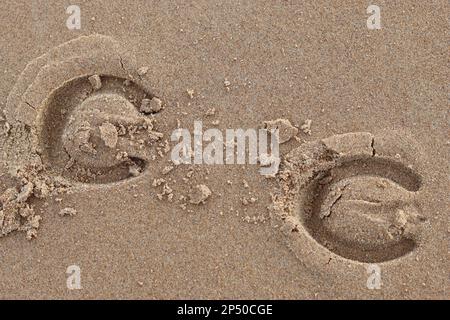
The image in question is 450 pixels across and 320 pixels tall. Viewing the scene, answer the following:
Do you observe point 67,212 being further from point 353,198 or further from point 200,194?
point 353,198

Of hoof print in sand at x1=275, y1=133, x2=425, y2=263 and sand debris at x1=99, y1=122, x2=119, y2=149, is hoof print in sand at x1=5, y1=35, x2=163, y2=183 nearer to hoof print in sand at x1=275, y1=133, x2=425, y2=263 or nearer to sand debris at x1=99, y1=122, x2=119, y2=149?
sand debris at x1=99, y1=122, x2=119, y2=149

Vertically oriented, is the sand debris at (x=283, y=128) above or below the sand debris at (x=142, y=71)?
below

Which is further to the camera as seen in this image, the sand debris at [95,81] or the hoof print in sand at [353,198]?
the sand debris at [95,81]

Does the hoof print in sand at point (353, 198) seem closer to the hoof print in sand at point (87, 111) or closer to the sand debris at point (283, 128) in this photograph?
the sand debris at point (283, 128)

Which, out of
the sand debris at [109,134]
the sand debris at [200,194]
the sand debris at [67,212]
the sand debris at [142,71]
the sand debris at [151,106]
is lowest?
the sand debris at [67,212]

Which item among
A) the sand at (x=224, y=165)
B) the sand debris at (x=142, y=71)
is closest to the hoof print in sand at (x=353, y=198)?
the sand at (x=224, y=165)

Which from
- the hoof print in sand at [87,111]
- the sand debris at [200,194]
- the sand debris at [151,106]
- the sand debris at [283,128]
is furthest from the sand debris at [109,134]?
the sand debris at [283,128]

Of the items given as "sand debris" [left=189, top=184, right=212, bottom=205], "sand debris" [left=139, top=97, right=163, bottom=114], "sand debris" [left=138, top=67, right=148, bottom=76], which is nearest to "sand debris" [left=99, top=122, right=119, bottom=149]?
"sand debris" [left=139, top=97, right=163, bottom=114]
